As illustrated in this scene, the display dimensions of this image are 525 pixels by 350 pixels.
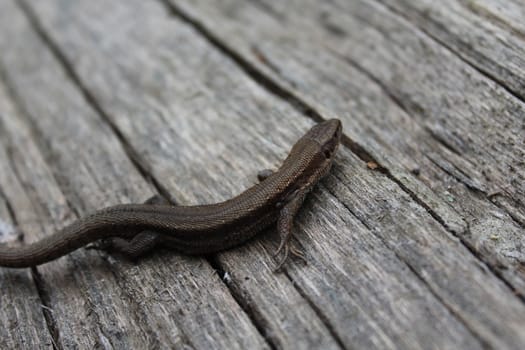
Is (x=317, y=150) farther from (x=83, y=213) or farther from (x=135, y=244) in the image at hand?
(x=83, y=213)

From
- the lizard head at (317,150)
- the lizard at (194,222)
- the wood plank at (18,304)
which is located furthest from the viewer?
the lizard head at (317,150)

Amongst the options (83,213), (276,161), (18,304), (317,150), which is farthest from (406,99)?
(18,304)

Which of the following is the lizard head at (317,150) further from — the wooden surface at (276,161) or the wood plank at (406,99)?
the wood plank at (406,99)

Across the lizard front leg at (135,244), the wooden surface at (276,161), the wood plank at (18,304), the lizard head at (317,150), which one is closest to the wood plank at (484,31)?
the wooden surface at (276,161)

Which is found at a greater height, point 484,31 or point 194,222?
point 484,31

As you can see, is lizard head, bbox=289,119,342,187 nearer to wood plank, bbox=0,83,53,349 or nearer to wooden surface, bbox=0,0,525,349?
wooden surface, bbox=0,0,525,349

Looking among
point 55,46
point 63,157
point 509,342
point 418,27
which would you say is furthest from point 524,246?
point 55,46
